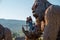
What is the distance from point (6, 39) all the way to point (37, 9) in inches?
113

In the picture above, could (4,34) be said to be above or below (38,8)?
below

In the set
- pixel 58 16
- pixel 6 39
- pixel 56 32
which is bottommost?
pixel 6 39

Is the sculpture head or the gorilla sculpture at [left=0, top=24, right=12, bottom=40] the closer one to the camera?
the sculpture head

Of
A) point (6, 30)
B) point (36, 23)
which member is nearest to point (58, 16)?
point (36, 23)

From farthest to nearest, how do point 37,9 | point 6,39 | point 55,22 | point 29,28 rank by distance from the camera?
point 6,39, point 29,28, point 37,9, point 55,22

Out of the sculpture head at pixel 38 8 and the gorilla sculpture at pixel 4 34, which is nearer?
the sculpture head at pixel 38 8

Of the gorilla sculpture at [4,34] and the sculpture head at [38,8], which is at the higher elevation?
the sculpture head at [38,8]

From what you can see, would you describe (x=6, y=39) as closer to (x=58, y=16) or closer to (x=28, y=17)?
(x=28, y=17)

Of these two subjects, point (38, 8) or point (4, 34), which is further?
point (4, 34)

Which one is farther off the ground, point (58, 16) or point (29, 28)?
point (58, 16)

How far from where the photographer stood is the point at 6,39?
1185 cm

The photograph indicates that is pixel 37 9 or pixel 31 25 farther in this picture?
pixel 31 25

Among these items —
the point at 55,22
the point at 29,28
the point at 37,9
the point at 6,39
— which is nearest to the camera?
the point at 55,22

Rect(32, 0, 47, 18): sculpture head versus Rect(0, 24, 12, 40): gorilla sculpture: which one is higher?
Rect(32, 0, 47, 18): sculpture head
